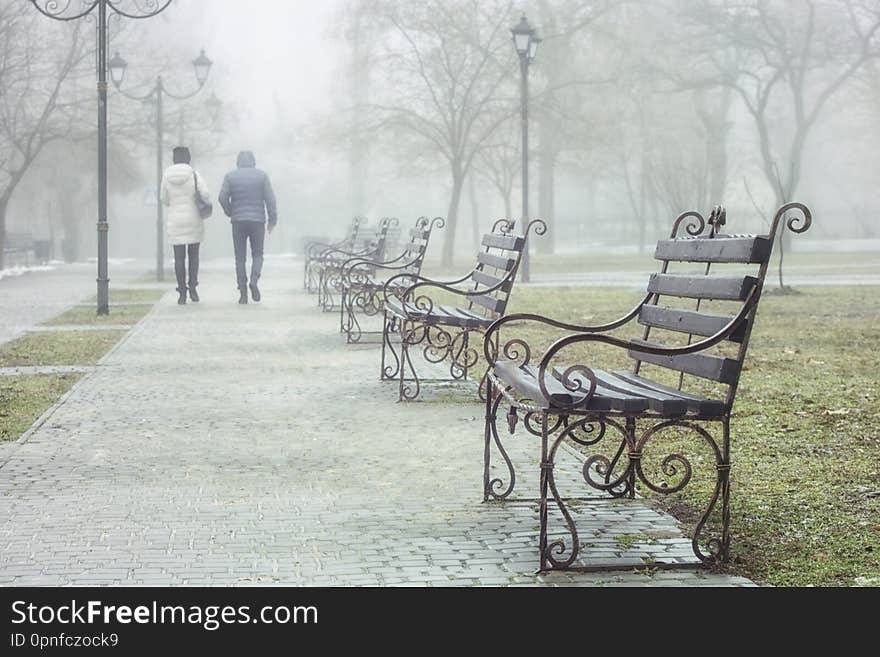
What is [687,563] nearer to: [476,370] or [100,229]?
[476,370]

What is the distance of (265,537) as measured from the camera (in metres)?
5.05

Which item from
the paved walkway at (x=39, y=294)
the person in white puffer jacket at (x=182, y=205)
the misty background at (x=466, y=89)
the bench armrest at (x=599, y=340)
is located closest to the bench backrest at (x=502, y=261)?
the bench armrest at (x=599, y=340)

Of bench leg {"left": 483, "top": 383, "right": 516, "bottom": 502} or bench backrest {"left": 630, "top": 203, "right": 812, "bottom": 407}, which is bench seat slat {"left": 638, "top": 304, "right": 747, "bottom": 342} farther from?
bench leg {"left": 483, "top": 383, "right": 516, "bottom": 502}

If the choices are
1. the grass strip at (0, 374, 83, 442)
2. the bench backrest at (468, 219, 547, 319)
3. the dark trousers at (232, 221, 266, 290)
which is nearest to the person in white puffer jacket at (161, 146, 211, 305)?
the dark trousers at (232, 221, 266, 290)

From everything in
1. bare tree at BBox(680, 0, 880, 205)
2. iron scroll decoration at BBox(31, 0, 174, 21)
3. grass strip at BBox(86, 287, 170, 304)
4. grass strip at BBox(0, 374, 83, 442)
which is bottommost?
grass strip at BBox(0, 374, 83, 442)

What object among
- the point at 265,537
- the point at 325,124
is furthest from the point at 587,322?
the point at 325,124

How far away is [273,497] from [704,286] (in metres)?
1.99

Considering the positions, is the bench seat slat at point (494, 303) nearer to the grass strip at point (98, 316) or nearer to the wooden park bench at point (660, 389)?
the wooden park bench at point (660, 389)

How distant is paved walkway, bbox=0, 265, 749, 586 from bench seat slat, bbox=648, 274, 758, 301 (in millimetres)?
883

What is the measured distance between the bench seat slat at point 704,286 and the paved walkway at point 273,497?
0.88 m

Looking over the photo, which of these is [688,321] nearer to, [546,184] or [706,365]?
[706,365]

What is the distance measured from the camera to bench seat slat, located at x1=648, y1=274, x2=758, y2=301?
4.79 metres

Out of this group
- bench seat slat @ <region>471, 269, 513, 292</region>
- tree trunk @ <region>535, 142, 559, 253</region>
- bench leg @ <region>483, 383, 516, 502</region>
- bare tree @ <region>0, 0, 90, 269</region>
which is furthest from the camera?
tree trunk @ <region>535, 142, 559, 253</region>

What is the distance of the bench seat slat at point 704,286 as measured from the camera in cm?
479
